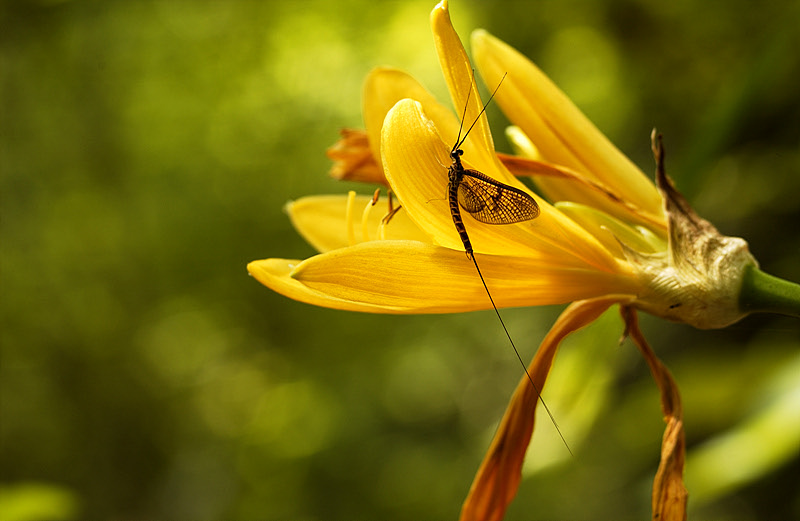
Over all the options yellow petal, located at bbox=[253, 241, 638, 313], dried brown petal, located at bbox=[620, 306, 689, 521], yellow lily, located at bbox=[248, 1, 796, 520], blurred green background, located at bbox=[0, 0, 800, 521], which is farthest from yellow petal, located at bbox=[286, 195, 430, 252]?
blurred green background, located at bbox=[0, 0, 800, 521]

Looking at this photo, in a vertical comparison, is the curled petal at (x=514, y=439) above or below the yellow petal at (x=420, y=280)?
below

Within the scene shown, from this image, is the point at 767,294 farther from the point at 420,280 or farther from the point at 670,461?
the point at 420,280

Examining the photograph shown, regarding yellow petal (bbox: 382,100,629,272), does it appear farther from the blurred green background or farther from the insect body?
the blurred green background

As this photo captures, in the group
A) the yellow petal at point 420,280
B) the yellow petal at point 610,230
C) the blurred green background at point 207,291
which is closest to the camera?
the yellow petal at point 420,280

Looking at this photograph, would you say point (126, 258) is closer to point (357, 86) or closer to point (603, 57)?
point (357, 86)

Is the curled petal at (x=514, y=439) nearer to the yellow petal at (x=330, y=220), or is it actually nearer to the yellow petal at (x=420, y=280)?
the yellow petal at (x=420, y=280)

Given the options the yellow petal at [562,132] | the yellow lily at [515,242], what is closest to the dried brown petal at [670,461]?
the yellow lily at [515,242]
